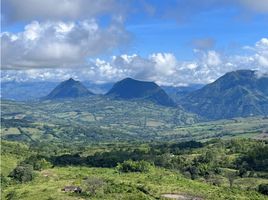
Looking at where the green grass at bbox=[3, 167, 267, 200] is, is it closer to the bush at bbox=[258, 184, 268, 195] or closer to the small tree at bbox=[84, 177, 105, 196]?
the small tree at bbox=[84, 177, 105, 196]

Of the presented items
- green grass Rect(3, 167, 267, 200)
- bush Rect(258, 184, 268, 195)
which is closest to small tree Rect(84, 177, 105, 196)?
green grass Rect(3, 167, 267, 200)

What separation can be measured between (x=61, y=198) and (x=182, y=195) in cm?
4037

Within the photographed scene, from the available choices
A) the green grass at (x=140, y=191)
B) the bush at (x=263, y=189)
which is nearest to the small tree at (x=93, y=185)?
the green grass at (x=140, y=191)

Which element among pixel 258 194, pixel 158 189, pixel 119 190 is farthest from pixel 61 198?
pixel 258 194

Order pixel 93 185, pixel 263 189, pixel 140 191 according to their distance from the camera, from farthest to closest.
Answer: pixel 263 189
pixel 93 185
pixel 140 191

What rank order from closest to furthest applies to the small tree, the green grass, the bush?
1. the green grass
2. the small tree
3. the bush

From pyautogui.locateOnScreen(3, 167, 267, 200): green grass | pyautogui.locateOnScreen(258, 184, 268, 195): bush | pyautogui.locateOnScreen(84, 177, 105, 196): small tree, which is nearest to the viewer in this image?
pyautogui.locateOnScreen(3, 167, 267, 200): green grass

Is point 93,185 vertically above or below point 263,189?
above

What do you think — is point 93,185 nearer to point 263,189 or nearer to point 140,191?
point 140,191

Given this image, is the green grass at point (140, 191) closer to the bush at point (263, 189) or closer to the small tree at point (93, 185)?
the small tree at point (93, 185)

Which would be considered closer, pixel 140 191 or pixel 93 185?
pixel 140 191

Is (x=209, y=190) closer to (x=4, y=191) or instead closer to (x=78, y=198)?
(x=78, y=198)

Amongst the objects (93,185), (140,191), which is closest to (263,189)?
(140,191)

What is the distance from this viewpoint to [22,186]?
192875mm
